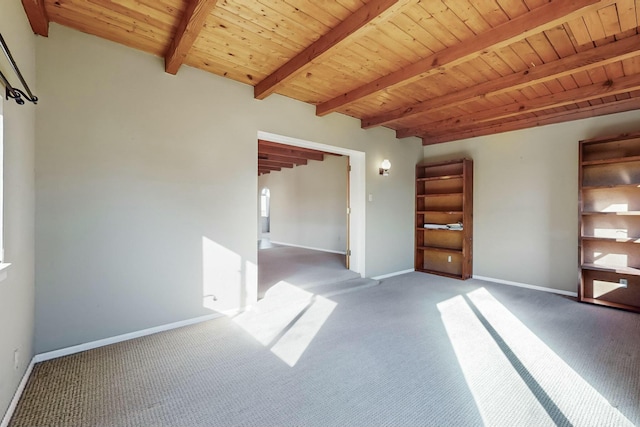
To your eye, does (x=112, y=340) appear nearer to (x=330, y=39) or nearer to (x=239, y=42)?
(x=239, y=42)

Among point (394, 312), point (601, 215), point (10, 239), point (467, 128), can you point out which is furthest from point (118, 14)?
point (601, 215)

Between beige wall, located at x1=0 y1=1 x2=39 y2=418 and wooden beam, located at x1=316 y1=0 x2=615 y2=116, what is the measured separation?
2926mm

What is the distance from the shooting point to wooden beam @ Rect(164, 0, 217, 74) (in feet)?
6.46

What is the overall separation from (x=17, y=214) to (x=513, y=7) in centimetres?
368

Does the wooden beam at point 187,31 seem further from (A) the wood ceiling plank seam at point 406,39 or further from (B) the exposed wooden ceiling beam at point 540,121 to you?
(B) the exposed wooden ceiling beam at point 540,121

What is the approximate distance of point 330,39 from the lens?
2.40 m

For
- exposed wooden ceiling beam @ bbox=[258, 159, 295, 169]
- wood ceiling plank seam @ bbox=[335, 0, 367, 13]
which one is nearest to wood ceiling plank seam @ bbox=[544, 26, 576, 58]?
wood ceiling plank seam @ bbox=[335, 0, 367, 13]

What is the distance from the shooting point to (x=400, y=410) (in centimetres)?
173

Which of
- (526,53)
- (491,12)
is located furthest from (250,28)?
(526,53)

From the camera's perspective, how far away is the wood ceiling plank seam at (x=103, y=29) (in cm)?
225

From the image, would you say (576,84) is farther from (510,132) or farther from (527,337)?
(527,337)

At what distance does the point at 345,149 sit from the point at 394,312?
246 cm

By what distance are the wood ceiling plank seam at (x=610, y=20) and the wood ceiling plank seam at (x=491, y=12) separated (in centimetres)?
66

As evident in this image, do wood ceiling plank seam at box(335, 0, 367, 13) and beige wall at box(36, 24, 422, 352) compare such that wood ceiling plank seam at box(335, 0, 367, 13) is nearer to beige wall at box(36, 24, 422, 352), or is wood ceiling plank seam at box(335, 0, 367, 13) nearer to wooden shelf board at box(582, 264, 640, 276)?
beige wall at box(36, 24, 422, 352)
